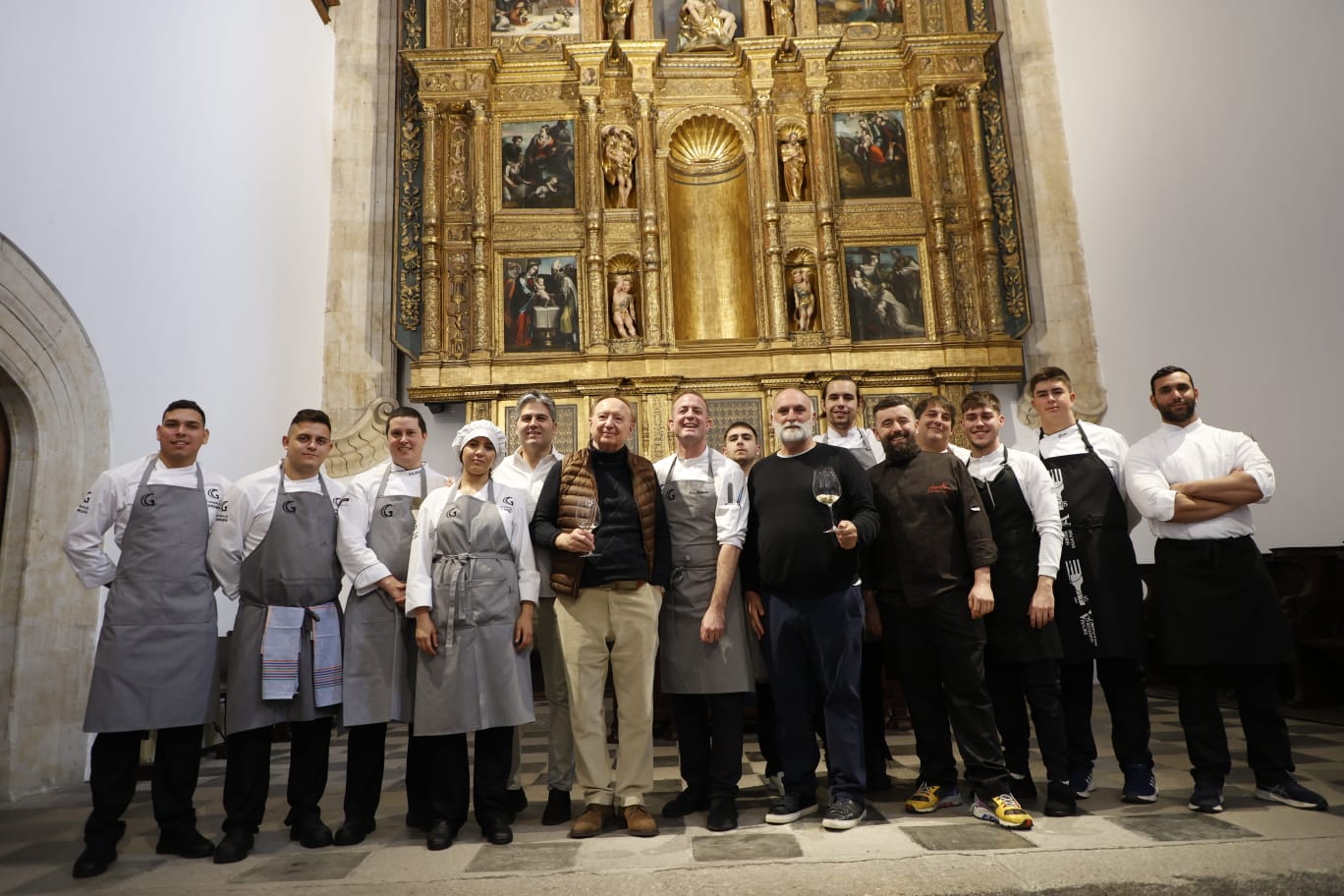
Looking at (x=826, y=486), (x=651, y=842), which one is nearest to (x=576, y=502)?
(x=826, y=486)

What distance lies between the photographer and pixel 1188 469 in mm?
3482

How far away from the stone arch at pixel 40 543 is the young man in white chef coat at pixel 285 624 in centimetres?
182

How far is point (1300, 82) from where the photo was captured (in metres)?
5.54

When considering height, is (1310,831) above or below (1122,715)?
below

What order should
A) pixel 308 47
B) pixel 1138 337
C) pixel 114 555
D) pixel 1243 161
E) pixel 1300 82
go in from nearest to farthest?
pixel 114 555
pixel 1300 82
pixel 1243 161
pixel 1138 337
pixel 308 47

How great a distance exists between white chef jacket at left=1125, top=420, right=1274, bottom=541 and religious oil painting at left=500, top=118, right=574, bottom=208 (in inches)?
274

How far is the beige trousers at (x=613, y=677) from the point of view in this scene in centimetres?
327

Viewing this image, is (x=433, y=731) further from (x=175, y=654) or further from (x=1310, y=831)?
(x=1310, y=831)

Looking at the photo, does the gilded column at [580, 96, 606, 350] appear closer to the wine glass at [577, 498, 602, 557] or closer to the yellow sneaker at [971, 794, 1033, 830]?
the wine glass at [577, 498, 602, 557]

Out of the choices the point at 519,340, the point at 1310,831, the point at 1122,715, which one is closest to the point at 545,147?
the point at 519,340

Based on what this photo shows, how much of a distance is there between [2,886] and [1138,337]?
8550 mm

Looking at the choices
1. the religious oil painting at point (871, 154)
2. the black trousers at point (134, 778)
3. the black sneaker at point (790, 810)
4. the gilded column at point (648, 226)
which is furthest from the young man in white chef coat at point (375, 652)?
the religious oil painting at point (871, 154)

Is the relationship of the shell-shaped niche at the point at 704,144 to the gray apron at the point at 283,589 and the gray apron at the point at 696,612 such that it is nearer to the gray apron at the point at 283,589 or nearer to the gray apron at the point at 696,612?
the gray apron at the point at 696,612

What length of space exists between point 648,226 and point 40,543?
6.13 meters
